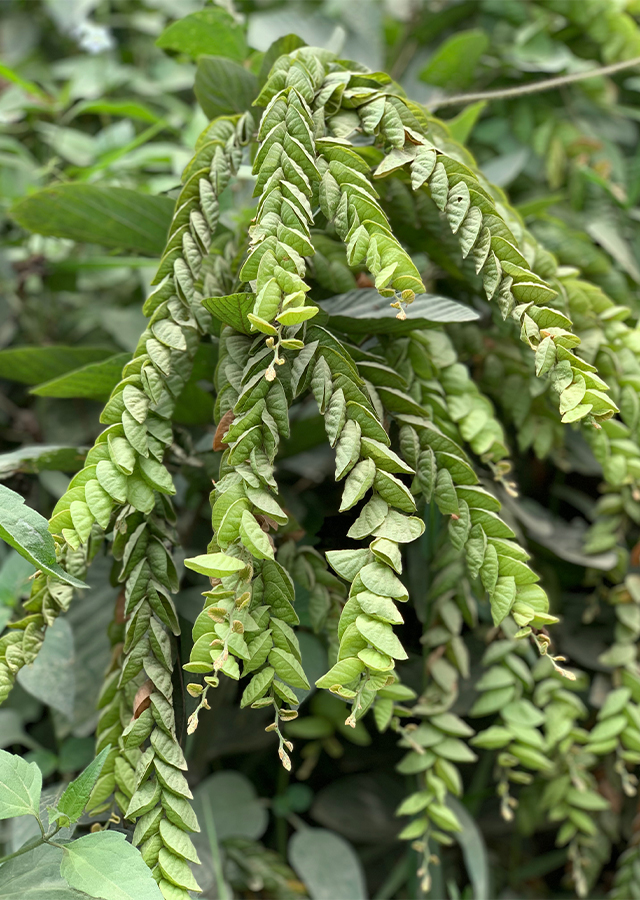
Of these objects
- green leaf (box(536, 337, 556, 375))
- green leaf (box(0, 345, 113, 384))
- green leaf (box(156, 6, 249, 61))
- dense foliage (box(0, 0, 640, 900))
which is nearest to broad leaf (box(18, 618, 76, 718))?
dense foliage (box(0, 0, 640, 900))

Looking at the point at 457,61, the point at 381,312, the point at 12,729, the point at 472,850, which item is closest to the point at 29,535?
the point at 381,312

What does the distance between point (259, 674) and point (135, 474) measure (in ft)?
0.44

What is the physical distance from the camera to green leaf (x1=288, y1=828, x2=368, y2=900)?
626mm

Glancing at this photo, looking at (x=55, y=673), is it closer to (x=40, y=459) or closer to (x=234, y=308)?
(x=40, y=459)

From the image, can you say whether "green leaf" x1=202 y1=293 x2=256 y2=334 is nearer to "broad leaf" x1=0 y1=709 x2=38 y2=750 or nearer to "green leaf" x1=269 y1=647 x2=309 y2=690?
"green leaf" x1=269 y1=647 x2=309 y2=690

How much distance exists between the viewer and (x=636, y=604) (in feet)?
2.12

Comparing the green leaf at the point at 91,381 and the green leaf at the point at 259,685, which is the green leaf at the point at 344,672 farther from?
the green leaf at the point at 91,381

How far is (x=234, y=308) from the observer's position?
0.41 metres

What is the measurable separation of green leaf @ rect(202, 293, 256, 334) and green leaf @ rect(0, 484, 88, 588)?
0.16 metres

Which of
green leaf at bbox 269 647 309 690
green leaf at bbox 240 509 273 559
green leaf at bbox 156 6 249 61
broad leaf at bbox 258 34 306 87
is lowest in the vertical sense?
green leaf at bbox 269 647 309 690

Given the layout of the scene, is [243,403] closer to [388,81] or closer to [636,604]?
[388,81]

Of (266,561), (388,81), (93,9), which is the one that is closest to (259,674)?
(266,561)

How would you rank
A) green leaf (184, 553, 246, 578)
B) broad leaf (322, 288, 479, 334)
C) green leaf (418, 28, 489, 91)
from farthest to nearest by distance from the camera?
green leaf (418, 28, 489, 91)
broad leaf (322, 288, 479, 334)
green leaf (184, 553, 246, 578)

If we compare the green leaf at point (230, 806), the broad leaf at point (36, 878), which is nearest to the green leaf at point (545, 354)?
the broad leaf at point (36, 878)
